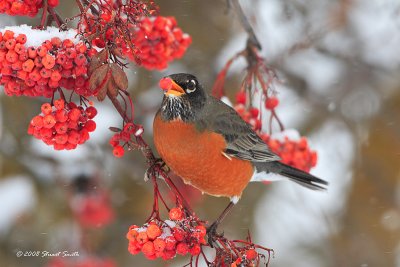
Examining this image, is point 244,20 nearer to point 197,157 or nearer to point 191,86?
point 191,86

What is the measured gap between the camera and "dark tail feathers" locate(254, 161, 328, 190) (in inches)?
144

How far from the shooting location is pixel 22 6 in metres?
2.12

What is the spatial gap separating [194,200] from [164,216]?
2.13 feet

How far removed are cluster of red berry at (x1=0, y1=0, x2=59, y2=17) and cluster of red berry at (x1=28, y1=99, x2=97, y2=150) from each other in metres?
0.34

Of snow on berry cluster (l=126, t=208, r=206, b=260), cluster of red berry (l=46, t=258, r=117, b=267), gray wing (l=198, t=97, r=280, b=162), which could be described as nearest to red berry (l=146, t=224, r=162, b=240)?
snow on berry cluster (l=126, t=208, r=206, b=260)

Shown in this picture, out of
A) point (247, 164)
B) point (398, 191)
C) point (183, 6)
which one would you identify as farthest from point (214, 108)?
point (398, 191)

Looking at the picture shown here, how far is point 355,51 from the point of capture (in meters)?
5.25

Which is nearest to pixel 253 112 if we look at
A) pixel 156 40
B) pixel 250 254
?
pixel 156 40

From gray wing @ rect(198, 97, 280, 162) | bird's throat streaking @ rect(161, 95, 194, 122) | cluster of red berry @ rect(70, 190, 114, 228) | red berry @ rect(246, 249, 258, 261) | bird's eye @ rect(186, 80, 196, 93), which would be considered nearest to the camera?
red berry @ rect(246, 249, 258, 261)

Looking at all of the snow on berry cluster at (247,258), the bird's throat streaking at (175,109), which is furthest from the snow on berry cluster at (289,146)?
the snow on berry cluster at (247,258)

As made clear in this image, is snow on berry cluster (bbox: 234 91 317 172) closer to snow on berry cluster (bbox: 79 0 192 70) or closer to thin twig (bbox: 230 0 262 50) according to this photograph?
thin twig (bbox: 230 0 262 50)

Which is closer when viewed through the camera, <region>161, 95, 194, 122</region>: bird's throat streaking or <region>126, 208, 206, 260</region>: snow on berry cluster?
<region>126, 208, 206, 260</region>: snow on berry cluster

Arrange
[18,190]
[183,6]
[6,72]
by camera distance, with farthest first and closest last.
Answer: [183,6]
[18,190]
[6,72]

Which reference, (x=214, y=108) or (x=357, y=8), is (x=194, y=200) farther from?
(x=357, y=8)
